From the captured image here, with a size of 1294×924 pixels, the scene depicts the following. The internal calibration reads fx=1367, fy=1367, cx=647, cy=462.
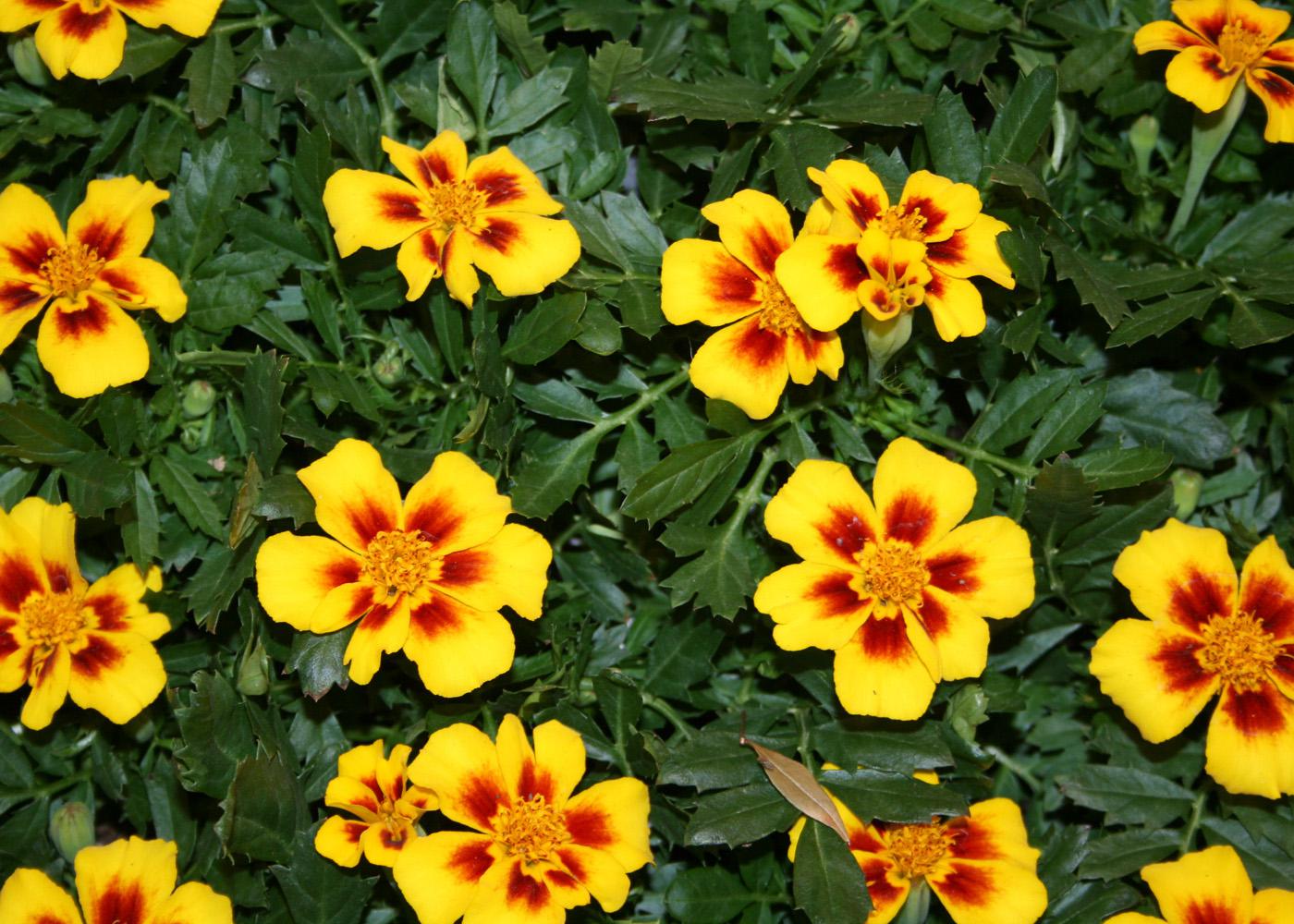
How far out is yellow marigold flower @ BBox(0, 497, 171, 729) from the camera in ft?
6.64

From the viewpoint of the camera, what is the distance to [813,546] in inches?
76.2

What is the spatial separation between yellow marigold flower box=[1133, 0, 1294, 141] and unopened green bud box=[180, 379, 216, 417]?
1.56 meters

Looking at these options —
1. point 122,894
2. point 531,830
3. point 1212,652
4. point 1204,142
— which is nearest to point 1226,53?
point 1204,142

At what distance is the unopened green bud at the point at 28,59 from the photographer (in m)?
2.20

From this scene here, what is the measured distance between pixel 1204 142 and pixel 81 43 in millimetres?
1789

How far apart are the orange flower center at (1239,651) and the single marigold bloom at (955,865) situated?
367 mm

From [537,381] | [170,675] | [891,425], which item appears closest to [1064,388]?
[891,425]

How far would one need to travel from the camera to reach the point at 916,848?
201 centimetres

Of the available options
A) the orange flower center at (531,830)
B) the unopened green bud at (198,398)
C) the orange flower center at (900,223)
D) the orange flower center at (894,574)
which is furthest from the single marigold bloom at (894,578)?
the unopened green bud at (198,398)

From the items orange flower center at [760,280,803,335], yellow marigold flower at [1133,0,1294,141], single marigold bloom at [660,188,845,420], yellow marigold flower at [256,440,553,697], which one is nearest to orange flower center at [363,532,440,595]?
yellow marigold flower at [256,440,553,697]

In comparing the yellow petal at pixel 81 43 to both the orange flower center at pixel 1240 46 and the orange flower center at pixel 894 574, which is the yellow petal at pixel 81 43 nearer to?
the orange flower center at pixel 894 574

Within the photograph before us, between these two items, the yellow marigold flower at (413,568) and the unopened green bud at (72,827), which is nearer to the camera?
the yellow marigold flower at (413,568)

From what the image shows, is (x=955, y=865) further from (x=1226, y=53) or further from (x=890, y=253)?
(x=1226, y=53)

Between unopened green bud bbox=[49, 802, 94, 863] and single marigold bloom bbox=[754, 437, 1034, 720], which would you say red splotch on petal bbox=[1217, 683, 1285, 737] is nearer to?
single marigold bloom bbox=[754, 437, 1034, 720]
